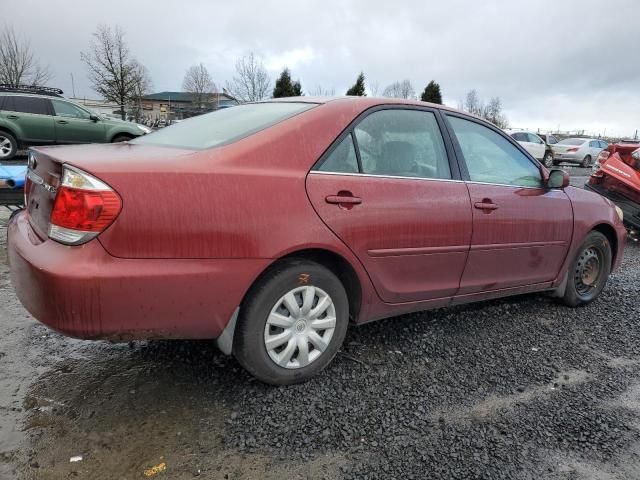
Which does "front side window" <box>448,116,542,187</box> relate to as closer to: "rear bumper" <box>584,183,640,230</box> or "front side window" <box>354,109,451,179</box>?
"front side window" <box>354,109,451,179</box>

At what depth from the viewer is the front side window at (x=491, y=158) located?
336cm

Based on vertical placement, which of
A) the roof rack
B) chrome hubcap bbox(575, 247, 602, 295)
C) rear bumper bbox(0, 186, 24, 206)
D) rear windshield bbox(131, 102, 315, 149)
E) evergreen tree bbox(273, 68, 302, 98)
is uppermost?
evergreen tree bbox(273, 68, 302, 98)

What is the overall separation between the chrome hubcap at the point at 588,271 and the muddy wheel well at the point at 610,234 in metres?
0.18

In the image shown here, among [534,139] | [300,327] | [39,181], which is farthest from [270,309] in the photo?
[534,139]

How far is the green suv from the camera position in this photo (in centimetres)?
1120

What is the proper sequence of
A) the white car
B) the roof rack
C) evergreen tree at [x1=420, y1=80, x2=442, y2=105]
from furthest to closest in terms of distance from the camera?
1. evergreen tree at [x1=420, y1=80, x2=442, y2=105]
2. the white car
3. the roof rack

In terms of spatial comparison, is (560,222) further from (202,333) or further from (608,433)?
(202,333)

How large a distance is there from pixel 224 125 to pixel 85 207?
110cm

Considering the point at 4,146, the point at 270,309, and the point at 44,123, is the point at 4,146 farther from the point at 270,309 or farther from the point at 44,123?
the point at 270,309

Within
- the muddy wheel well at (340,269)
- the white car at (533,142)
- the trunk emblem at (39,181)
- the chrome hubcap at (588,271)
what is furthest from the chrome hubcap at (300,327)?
the white car at (533,142)

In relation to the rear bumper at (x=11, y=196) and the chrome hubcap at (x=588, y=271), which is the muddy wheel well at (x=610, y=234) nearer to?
the chrome hubcap at (x=588, y=271)

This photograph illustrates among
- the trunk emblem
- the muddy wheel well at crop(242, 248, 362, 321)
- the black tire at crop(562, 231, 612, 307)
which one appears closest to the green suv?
the trunk emblem

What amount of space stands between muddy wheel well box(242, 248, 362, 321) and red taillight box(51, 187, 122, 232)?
75 centimetres

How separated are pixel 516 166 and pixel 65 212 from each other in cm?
304
